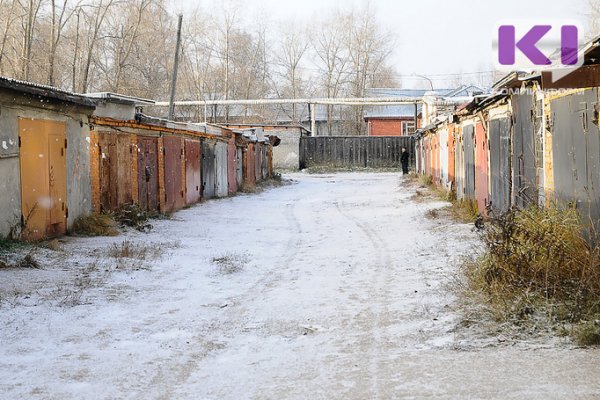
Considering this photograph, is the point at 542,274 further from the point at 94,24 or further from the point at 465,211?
the point at 94,24

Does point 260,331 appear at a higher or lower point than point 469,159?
lower

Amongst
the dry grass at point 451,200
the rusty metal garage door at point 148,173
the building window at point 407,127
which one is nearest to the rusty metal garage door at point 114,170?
the rusty metal garage door at point 148,173

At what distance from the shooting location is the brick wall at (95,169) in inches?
506

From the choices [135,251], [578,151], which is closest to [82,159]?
[135,251]

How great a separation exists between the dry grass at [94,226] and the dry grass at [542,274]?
276 inches

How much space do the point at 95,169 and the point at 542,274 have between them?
9.26 m

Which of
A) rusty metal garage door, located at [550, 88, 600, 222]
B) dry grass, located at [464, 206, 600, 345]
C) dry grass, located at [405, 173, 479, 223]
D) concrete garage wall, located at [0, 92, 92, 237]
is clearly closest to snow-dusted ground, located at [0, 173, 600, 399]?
dry grass, located at [464, 206, 600, 345]

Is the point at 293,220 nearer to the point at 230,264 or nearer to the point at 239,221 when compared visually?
the point at 239,221

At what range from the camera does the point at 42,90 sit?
33.2 feet

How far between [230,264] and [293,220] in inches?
243

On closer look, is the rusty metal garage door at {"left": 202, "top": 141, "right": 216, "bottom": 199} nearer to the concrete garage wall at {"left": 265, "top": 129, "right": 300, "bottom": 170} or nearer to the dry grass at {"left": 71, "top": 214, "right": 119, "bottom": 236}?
the dry grass at {"left": 71, "top": 214, "right": 119, "bottom": 236}

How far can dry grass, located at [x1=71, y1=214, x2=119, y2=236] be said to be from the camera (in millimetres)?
11688

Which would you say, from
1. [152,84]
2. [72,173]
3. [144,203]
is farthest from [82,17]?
[72,173]

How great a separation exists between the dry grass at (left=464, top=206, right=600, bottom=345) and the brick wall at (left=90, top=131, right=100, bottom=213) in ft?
27.0
